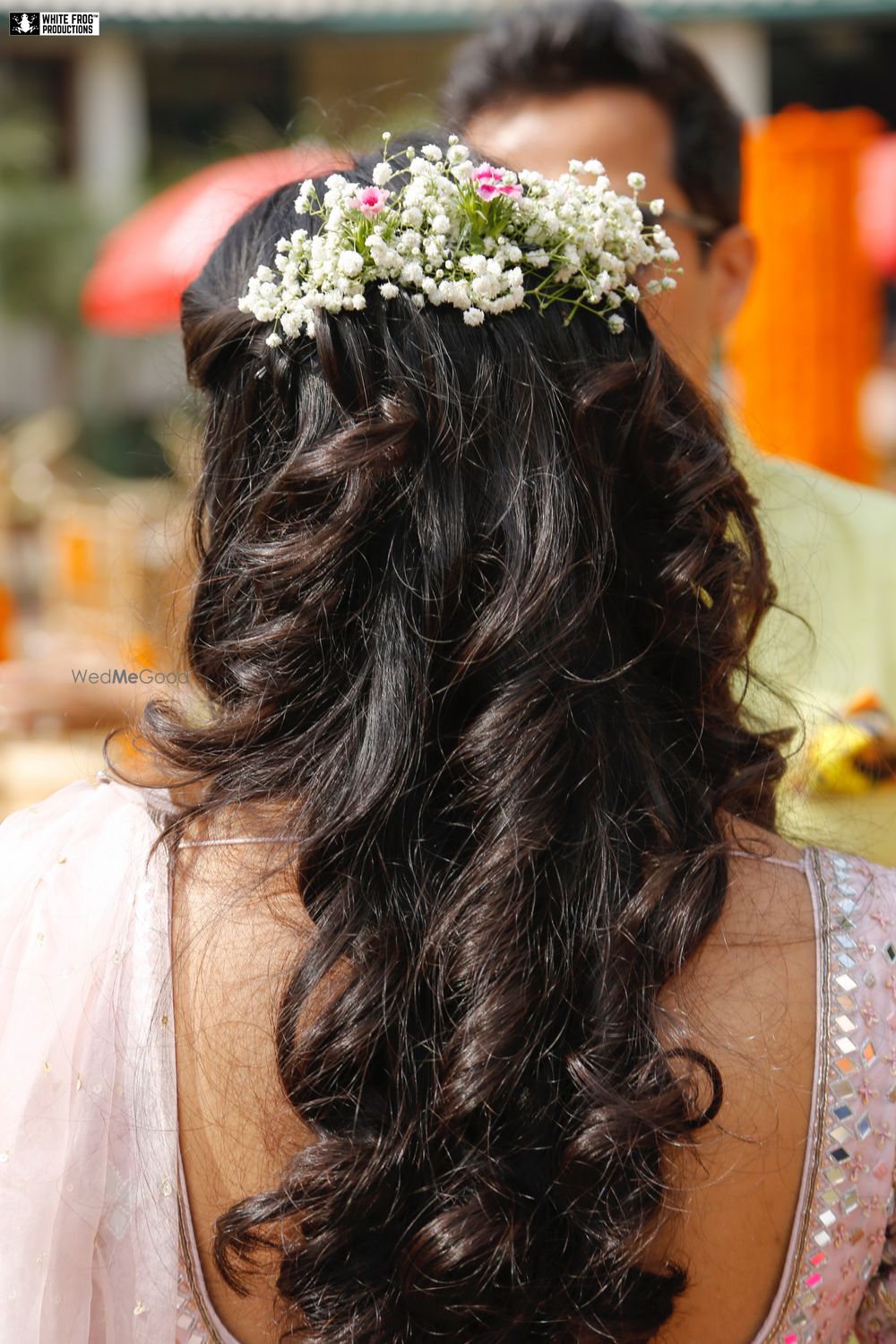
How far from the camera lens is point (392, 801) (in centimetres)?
104

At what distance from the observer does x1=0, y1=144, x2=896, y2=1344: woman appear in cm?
102

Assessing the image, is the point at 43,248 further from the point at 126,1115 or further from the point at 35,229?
the point at 126,1115

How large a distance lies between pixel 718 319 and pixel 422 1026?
185 centimetres

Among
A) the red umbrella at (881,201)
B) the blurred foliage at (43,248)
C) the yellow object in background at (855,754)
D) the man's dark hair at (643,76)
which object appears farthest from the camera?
the blurred foliage at (43,248)

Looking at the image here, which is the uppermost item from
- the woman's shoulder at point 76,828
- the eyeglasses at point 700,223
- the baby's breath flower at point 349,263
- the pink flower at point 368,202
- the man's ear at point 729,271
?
the pink flower at point 368,202

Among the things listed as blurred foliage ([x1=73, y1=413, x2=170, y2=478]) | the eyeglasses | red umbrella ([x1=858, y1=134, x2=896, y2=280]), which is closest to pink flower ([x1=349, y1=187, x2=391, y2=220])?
the eyeglasses

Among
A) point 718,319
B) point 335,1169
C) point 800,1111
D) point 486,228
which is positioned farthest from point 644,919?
point 718,319

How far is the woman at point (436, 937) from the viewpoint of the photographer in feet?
3.36

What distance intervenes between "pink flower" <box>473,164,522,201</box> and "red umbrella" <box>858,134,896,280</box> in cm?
669

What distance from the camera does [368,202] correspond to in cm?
112

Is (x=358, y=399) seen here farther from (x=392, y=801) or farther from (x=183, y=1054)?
(x=183, y=1054)

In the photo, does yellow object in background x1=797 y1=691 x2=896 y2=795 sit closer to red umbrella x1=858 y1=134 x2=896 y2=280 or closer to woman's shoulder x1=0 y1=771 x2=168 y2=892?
woman's shoulder x1=0 y1=771 x2=168 y2=892

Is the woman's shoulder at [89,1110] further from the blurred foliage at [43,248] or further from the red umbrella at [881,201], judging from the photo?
the blurred foliage at [43,248]

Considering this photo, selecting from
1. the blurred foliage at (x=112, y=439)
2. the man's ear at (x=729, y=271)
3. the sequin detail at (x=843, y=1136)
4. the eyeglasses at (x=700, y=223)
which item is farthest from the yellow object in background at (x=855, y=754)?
the blurred foliage at (x=112, y=439)
